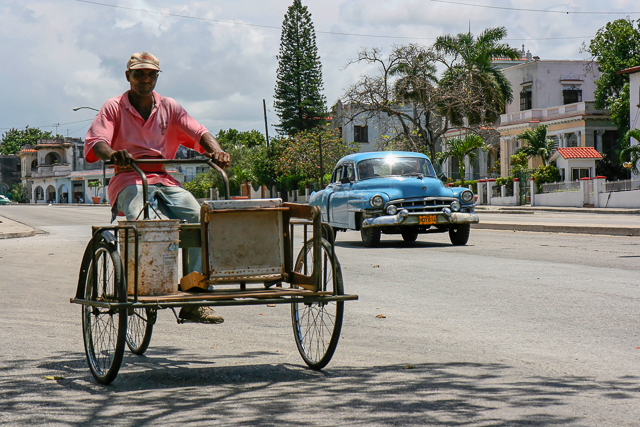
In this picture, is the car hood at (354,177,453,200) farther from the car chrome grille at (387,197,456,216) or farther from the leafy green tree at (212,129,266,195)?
the leafy green tree at (212,129,266,195)

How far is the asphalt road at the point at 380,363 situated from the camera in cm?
376

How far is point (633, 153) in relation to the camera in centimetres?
4053

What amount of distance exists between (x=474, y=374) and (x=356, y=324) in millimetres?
2065

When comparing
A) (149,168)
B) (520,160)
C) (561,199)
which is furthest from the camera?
(520,160)

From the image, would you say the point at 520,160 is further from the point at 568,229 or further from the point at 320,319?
the point at 320,319

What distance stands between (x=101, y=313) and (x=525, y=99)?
186ft

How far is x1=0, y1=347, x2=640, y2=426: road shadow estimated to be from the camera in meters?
3.66

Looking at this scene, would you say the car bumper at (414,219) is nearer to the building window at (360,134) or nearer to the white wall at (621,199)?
the white wall at (621,199)

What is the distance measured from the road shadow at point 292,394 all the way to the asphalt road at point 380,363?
11 mm

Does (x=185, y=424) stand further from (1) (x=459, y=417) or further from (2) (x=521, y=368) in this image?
(2) (x=521, y=368)

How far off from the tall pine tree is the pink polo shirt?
2282 inches

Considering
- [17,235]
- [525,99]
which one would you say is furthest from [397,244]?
[525,99]

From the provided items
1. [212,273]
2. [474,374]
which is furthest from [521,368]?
[212,273]

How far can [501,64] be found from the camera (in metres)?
67.4
